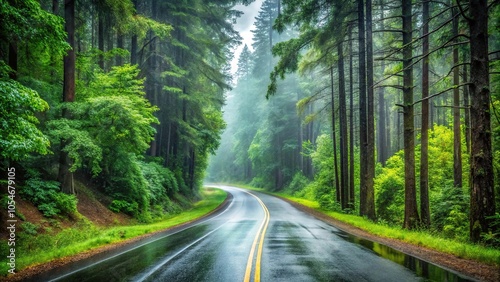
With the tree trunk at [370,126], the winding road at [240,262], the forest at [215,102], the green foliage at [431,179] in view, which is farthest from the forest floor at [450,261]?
the green foliage at [431,179]

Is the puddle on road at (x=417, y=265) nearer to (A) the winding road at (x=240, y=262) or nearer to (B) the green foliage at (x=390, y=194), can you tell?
(A) the winding road at (x=240, y=262)

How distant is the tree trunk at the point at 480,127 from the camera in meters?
7.95

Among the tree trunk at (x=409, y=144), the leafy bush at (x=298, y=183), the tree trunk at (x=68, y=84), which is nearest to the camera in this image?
the tree trunk at (x=409, y=144)

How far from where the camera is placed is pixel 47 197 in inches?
482

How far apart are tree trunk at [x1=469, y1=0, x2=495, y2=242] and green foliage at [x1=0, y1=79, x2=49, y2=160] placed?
1183cm

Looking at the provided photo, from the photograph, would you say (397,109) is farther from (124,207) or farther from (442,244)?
(124,207)

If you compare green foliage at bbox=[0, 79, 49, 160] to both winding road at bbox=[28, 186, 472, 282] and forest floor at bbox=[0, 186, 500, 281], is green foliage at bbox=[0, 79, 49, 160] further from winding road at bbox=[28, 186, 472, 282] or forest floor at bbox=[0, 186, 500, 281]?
winding road at bbox=[28, 186, 472, 282]

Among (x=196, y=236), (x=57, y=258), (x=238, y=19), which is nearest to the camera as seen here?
(x=57, y=258)

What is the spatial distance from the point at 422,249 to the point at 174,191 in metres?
21.2

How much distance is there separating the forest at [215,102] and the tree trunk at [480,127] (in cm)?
3

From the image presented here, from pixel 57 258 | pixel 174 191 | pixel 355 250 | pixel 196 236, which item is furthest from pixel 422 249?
pixel 174 191

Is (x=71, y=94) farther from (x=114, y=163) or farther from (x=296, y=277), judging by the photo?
(x=296, y=277)

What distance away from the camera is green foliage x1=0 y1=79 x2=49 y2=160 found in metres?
6.81

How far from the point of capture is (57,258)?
27.1ft
